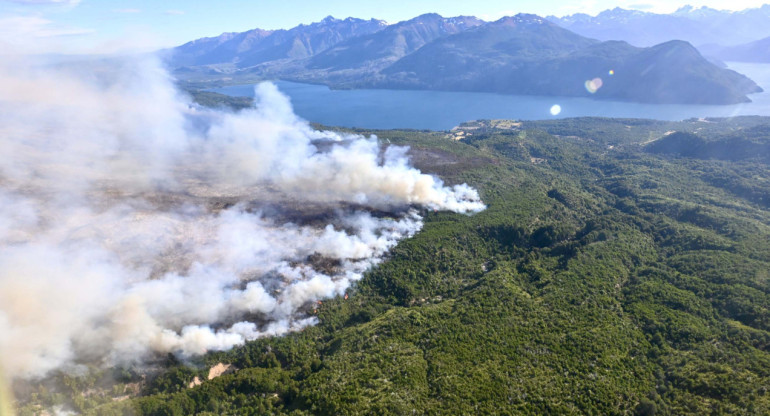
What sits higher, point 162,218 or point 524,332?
point 162,218

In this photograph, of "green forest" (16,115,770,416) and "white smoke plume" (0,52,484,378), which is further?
"white smoke plume" (0,52,484,378)

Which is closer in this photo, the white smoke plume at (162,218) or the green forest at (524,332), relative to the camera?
the green forest at (524,332)

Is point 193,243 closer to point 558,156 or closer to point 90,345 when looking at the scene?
point 90,345

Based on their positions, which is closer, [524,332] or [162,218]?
[524,332]

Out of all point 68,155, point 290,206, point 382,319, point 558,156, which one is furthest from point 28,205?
point 558,156
